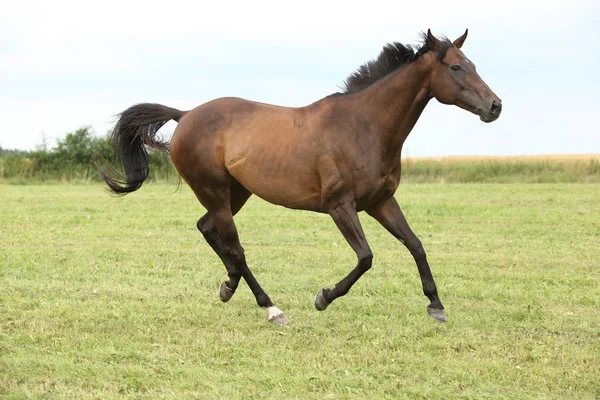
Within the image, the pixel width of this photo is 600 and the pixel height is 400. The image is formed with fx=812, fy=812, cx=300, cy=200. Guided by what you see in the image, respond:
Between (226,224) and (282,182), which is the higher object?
(282,182)

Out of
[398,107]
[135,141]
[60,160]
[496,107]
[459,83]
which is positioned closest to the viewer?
[496,107]

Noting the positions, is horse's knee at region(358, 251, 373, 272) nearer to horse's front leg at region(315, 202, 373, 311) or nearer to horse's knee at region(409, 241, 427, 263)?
horse's front leg at region(315, 202, 373, 311)

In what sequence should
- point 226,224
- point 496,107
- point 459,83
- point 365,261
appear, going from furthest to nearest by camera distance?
point 226,224
point 365,261
point 459,83
point 496,107

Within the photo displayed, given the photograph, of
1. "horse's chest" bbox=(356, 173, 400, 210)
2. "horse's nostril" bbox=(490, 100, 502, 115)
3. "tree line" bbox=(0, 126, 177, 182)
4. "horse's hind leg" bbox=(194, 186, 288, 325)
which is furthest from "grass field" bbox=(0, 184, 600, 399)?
"tree line" bbox=(0, 126, 177, 182)

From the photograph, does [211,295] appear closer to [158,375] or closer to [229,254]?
[229,254]

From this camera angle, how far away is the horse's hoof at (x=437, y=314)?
695 cm

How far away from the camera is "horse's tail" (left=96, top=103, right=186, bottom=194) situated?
824 cm

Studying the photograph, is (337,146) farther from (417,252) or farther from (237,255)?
(237,255)

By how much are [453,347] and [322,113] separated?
227 cm

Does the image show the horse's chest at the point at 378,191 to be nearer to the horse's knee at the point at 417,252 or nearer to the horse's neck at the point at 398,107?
the horse's neck at the point at 398,107

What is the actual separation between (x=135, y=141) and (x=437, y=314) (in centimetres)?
357

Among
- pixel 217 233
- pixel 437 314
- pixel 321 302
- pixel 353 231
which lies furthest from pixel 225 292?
pixel 437 314

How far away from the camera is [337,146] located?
672 centimetres

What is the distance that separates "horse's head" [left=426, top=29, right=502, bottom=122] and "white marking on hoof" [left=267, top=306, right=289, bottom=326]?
7.39 ft
